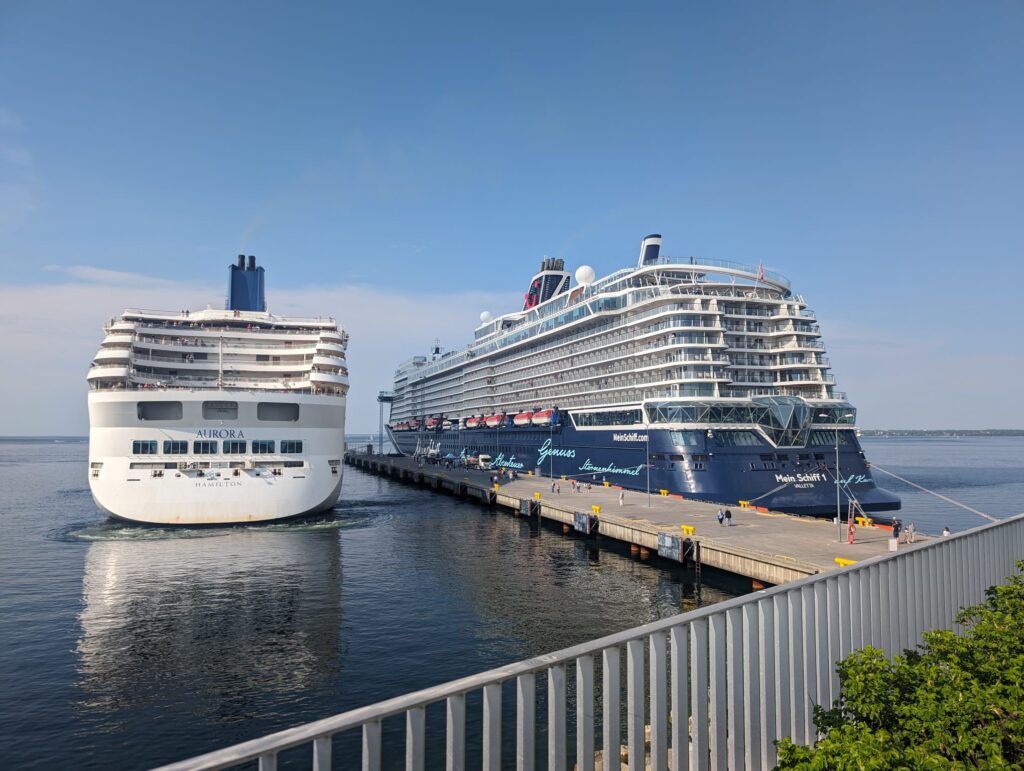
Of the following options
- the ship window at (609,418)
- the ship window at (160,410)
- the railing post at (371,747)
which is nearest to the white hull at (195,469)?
the ship window at (160,410)

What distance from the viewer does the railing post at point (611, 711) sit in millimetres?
7277

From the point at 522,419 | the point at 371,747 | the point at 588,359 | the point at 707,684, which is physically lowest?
the point at 707,684

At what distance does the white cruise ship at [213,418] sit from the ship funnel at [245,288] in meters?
6.88

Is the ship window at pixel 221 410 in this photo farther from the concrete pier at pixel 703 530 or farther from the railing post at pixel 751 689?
the railing post at pixel 751 689

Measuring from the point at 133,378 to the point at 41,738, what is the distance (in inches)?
1478

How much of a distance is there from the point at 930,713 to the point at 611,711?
13.9ft

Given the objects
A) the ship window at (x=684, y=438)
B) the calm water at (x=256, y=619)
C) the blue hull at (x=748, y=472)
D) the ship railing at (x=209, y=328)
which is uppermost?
the ship railing at (x=209, y=328)

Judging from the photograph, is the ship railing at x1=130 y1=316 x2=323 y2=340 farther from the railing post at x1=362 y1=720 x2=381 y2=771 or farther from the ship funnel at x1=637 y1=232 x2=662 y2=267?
the railing post at x1=362 y1=720 x2=381 y2=771

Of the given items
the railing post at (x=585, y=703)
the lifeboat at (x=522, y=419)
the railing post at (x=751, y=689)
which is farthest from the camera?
the lifeboat at (x=522, y=419)

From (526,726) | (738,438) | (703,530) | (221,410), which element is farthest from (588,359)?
(526,726)

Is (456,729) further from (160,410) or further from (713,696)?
(160,410)

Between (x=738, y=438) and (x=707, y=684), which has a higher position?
(x=738, y=438)

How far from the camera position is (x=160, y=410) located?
45.3 m

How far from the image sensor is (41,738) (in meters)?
16.8
